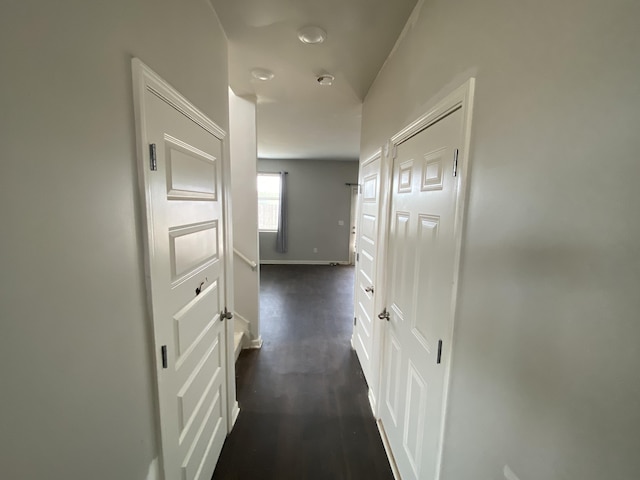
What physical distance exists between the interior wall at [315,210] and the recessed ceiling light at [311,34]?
16.4 ft

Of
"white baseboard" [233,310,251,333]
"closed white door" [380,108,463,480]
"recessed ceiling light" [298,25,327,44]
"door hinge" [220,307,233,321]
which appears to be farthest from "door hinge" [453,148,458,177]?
"white baseboard" [233,310,251,333]

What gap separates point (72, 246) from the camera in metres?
0.60

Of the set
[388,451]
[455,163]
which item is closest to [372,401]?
[388,451]

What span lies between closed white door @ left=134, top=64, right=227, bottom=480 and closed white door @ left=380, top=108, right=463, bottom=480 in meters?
1.08

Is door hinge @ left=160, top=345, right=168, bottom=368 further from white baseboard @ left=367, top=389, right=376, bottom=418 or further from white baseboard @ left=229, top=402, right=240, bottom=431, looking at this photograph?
white baseboard @ left=367, top=389, right=376, bottom=418

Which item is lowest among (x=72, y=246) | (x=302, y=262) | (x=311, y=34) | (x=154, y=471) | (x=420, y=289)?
(x=302, y=262)

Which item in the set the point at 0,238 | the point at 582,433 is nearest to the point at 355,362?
the point at 582,433

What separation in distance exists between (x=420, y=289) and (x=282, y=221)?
5554 millimetres

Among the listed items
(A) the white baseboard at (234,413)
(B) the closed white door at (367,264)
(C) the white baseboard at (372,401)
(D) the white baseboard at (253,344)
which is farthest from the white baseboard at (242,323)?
(C) the white baseboard at (372,401)

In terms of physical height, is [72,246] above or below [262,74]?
below

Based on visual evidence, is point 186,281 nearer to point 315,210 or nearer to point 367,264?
point 367,264

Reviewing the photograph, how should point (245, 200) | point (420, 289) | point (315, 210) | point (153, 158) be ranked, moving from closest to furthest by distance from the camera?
1. point (153, 158)
2. point (420, 289)
3. point (245, 200)
4. point (315, 210)

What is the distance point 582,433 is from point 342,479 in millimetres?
1514

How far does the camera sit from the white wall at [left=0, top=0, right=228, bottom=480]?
48 cm
